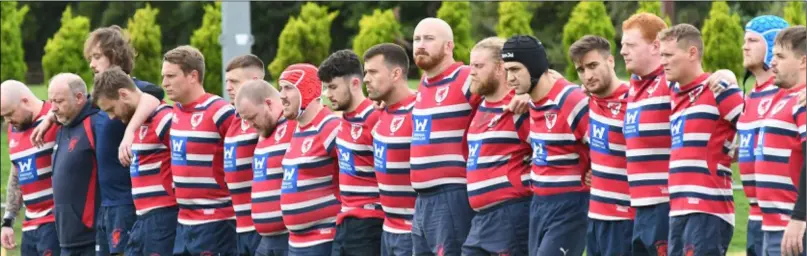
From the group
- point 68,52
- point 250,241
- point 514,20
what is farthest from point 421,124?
point 68,52

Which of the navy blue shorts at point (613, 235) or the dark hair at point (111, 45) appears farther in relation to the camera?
the dark hair at point (111, 45)

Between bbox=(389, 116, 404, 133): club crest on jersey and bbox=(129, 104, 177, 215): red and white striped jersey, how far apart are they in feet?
5.95

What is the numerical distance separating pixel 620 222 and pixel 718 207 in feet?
2.37

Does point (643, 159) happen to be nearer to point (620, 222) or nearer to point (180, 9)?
point (620, 222)

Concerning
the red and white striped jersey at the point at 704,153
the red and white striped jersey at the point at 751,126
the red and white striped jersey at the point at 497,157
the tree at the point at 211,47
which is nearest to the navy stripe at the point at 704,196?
the red and white striped jersey at the point at 704,153

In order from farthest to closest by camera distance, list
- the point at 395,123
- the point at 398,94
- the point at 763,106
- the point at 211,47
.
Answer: the point at 211,47, the point at 398,94, the point at 395,123, the point at 763,106

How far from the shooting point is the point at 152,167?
31.3 ft

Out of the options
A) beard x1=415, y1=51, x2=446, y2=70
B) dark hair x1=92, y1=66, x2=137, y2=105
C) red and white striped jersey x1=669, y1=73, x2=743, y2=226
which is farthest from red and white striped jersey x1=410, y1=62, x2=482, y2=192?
dark hair x1=92, y1=66, x2=137, y2=105

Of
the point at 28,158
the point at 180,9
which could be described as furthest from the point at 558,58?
the point at 28,158

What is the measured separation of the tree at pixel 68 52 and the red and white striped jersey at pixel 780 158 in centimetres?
2364

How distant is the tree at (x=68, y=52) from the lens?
2966 cm

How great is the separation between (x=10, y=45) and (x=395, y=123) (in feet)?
78.2

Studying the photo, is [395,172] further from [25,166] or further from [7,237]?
[7,237]

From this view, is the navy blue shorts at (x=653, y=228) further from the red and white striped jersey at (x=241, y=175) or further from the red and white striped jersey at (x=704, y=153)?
the red and white striped jersey at (x=241, y=175)
